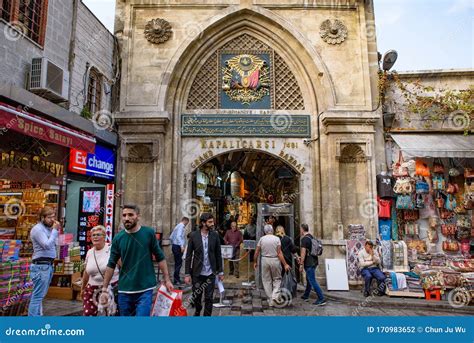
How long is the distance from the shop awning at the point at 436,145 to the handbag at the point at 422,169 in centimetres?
55

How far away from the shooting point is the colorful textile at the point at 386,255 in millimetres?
8797

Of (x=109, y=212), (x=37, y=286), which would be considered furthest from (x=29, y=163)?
(x=37, y=286)

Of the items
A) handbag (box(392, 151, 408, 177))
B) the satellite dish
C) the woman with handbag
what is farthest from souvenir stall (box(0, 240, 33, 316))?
the satellite dish

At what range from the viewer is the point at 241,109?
1040cm

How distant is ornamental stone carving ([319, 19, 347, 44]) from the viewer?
10.2 m

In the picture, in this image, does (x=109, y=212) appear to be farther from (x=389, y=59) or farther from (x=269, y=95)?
(x=389, y=59)

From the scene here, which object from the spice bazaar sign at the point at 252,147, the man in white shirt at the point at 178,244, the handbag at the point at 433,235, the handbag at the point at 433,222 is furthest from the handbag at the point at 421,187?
the man in white shirt at the point at 178,244

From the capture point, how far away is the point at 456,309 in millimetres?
6867

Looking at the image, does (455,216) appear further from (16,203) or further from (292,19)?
(16,203)

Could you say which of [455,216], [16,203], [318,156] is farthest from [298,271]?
[16,203]

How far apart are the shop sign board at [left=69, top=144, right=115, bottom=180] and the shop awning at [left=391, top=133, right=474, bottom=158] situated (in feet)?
26.4

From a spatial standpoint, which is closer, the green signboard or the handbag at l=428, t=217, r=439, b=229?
the handbag at l=428, t=217, r=439, b=229

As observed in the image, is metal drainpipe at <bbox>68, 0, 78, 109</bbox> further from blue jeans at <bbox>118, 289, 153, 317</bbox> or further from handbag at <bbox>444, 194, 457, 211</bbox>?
handbag at <bbox>444, 194, 457, 211</bbox>

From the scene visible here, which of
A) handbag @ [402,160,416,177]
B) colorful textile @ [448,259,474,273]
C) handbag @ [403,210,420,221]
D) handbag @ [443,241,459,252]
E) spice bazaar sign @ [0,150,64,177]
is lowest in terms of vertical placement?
colorful textile @ [448,259,474,273]
